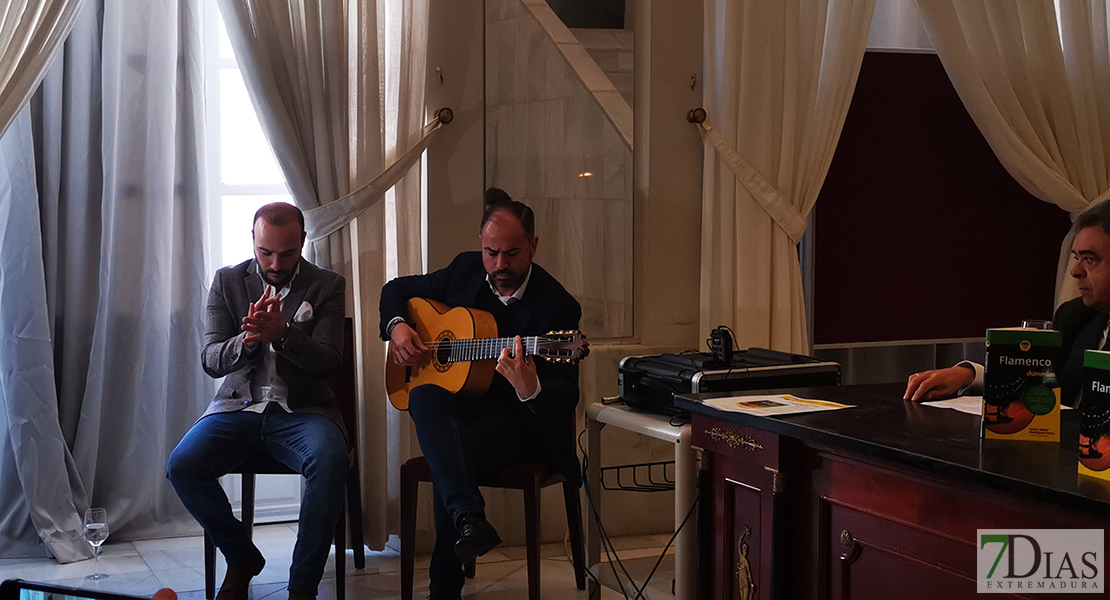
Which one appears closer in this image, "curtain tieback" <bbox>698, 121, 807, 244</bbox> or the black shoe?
the black shoe

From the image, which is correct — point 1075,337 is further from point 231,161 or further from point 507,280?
point 231,161

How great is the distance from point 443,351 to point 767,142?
164 cm

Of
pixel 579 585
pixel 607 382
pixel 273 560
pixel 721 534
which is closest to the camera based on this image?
pixel 721 534

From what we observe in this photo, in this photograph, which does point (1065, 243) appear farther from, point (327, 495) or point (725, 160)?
point (327, 495)

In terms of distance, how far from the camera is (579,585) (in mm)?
3414

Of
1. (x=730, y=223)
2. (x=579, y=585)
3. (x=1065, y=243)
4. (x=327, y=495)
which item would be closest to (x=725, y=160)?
(x=730, y=223)

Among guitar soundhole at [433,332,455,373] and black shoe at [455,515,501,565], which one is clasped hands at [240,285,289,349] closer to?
guitar soundhole at [433,332,455,373]

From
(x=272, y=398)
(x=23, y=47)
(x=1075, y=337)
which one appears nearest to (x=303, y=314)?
(x=272, y=398)

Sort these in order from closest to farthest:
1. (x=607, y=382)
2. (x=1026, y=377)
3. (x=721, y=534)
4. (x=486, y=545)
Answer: (x=1026, y=377) → (x=721, y=534) → (x=486, y=545) → (x=607, y=382)

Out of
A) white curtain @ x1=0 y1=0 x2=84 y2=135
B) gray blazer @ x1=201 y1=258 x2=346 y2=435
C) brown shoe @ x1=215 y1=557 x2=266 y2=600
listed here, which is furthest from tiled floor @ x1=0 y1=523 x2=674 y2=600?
white curtain @ x1=0 y1=0 x2=84 y2=135

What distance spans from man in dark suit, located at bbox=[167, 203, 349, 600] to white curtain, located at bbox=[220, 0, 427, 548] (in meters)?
0.38

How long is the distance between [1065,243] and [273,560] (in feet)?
10.8

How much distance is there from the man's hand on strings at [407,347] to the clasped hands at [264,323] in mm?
341

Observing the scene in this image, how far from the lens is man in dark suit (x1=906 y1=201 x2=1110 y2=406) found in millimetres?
2393
